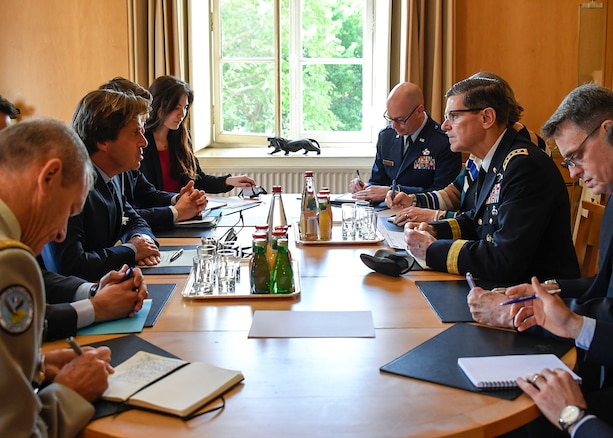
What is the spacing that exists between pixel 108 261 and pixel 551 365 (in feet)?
4.72

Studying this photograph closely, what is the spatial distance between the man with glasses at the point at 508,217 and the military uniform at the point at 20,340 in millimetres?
1401

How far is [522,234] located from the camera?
2.15m

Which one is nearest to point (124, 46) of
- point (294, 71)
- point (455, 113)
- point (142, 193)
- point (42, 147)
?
point (294, 71)

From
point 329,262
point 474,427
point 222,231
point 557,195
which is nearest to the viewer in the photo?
point 474,427

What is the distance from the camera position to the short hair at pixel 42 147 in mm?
1194

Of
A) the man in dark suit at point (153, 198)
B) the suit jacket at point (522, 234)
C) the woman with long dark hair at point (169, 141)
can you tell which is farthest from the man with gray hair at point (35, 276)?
the woman with long dark hair at point (169, 141)

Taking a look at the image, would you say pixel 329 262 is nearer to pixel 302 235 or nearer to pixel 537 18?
pixel 302 235

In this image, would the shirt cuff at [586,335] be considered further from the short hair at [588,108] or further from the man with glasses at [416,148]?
the man with glasses at [416,148]

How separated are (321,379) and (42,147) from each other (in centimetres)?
70

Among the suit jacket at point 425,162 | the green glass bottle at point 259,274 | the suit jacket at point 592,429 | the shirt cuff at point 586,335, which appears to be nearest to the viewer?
the suit jacket at point 592,429

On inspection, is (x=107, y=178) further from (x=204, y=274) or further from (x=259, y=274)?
(x=259, y=274)

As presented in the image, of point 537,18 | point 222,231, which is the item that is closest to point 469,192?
point 222,231

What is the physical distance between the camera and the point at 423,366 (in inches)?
56.8

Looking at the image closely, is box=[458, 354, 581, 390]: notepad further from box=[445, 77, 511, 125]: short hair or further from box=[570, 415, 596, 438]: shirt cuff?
box=[445, 77, 511, 125]: short hair
